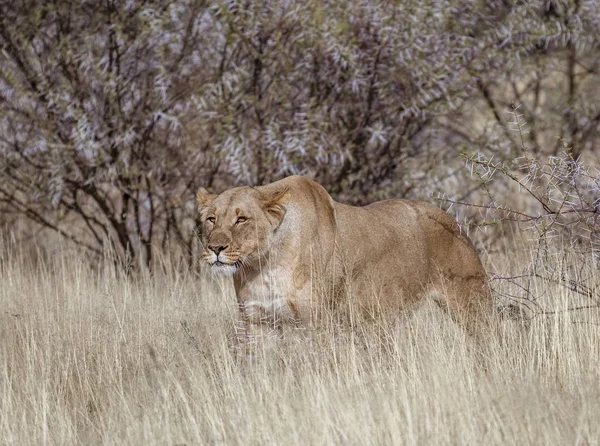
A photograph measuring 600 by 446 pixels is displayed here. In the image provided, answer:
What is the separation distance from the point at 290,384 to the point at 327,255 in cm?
103

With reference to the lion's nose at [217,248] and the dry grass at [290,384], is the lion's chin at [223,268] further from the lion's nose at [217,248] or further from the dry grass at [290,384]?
the dry grass at [290,384]

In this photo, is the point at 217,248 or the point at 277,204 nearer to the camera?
the point at 217,248

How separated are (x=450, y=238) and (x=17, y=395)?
254 centimetres

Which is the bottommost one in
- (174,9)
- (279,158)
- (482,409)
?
(482,409)

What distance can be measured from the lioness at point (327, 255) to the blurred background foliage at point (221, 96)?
256 cm

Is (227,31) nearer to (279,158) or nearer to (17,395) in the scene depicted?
(279,158)

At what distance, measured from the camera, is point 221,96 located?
8.60m

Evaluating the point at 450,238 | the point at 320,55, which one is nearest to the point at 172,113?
the point at 320,55

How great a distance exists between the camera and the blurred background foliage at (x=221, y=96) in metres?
8.48

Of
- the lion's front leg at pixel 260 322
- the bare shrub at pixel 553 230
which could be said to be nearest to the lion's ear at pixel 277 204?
the lion's front leg at pixel 260 322

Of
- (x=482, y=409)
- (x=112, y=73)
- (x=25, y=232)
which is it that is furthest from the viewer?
(x=25, y=232)

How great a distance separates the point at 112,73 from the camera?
8367 mm

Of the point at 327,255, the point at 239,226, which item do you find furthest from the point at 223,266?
the point at 327,255

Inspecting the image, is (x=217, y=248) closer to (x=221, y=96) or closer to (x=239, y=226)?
(x=239, y=226)
